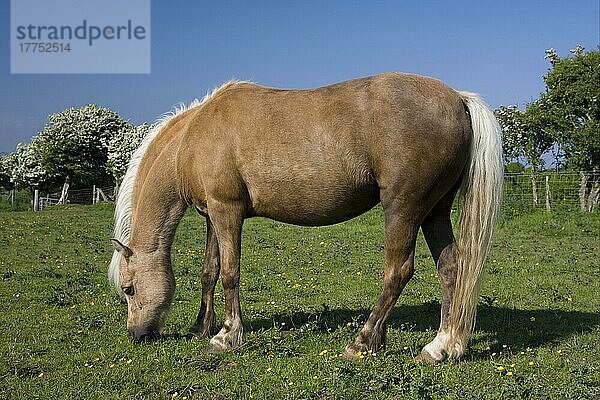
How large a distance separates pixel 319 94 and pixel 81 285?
6139mm

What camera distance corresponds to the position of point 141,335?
633 centimetres

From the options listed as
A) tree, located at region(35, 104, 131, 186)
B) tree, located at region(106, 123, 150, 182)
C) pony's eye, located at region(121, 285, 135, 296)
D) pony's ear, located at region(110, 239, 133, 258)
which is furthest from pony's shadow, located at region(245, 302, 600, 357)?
tree, located at region(35, 104, 131, 186)

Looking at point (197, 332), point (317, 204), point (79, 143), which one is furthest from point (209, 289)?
point (79, 143)

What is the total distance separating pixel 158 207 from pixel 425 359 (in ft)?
10.3

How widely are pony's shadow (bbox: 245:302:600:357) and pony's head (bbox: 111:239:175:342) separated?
3.57 feet

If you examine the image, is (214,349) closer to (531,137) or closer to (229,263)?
(229,263)

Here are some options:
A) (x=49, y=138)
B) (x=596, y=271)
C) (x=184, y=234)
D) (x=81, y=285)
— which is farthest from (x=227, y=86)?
(x=49, y=138)

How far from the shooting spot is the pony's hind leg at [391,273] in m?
5.40

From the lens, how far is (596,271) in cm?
1144

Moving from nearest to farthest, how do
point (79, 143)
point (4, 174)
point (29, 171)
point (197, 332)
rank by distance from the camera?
1. point (197, 332)
2. point (79, 143)
3. point (29, 171)
4. point (4, 174)

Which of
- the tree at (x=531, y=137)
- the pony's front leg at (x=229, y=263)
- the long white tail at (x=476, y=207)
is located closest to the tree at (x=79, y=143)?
the tree at (x=531, y=137)

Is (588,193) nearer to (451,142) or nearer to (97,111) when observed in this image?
(451,142)

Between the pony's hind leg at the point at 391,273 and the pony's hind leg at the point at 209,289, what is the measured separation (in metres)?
1.84

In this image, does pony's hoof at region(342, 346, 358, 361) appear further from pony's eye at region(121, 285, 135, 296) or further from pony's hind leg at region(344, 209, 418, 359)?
pony's eye at region(121, 285, 135, 296)
